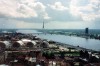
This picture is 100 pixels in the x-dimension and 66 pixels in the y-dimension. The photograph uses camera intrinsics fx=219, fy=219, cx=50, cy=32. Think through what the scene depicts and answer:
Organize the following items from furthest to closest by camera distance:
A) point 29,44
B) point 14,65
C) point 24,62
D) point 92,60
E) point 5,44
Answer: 1. point 29,44
2. point 5,44
3. point 92,60
4. point 24,62
5. point 14,65

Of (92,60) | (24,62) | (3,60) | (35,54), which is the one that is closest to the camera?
(24,62)

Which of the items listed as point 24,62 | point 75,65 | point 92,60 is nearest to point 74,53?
point 92,60

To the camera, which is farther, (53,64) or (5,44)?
(5,44)

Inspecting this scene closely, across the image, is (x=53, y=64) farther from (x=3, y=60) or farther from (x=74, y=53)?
(x=74, y=53)

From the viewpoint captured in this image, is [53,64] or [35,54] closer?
[53,64]

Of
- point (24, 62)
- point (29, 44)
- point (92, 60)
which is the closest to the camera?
point (24, 62)

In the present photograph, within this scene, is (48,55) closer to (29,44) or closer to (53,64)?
Answer: (53,64)

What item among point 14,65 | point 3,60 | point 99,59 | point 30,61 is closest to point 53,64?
point 30,61

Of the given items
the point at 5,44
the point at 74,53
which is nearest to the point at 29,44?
the point at 5,44

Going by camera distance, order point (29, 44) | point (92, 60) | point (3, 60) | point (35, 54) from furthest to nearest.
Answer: point (29, 44), point (35, 54), point (92, 60), point (3, 60)
